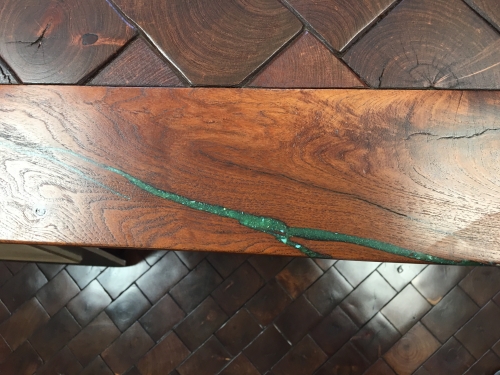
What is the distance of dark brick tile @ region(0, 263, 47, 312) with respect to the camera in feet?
4.49

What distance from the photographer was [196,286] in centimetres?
135

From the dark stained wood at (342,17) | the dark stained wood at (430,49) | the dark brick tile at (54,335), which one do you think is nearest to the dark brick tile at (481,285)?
the dark stained wood at (430,49)

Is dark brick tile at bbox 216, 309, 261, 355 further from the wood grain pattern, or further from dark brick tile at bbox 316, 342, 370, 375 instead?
the wood grain pattern

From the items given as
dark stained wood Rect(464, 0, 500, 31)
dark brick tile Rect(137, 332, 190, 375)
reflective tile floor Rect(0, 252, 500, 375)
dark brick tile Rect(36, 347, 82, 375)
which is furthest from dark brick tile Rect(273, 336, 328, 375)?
dark stained wood Rect(464, 0, 500, 31)

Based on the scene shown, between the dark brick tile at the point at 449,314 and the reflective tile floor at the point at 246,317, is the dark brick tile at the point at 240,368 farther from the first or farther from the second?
the dark brick tile at the point at 449,314

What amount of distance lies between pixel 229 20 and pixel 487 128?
42cm

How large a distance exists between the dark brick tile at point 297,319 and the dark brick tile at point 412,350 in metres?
0.28

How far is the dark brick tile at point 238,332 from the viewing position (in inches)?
51.6

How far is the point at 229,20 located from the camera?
1.97ft

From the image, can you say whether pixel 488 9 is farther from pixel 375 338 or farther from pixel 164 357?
pixel 164 357

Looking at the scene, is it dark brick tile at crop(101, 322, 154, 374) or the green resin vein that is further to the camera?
dark brick tile at crop(101, 322, 154, 374)

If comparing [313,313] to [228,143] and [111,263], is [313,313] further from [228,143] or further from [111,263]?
[228,143]

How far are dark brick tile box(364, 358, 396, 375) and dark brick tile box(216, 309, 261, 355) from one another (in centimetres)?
40

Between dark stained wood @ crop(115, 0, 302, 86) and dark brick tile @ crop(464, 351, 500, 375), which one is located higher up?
dark stained wood @ crop(115, 0, 302, 86)
